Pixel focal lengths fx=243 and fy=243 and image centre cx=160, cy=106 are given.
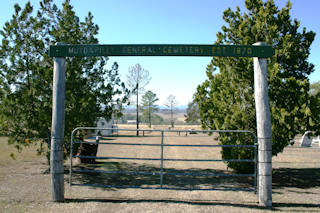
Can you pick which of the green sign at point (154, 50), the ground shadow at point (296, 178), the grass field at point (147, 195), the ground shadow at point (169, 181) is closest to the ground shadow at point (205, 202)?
the grass field at point (147, 195)

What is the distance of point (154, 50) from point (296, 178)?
6.46 metres

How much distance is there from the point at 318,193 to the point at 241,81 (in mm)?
3622

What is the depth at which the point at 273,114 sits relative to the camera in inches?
258

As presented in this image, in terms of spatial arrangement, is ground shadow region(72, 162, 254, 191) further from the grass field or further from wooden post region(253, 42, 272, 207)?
wooden post region(253, 42, 272, 207)

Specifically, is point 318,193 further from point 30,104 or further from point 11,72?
point 11,72

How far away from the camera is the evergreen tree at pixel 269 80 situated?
6535 millimetres

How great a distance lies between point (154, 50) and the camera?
5457 millimetres

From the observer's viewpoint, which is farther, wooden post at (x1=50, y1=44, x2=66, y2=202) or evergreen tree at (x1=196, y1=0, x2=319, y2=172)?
evergreen tree at (x1=196, y1=0, x2=319, y2=172)

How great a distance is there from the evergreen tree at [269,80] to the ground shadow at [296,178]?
3.40ft

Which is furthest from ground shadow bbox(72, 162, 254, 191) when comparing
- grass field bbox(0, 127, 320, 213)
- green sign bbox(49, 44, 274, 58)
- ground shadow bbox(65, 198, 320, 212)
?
green sign bbox(49, 44, 274, 58)

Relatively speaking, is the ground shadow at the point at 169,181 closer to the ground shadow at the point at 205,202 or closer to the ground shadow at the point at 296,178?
the ground shadow at the point at 296,178

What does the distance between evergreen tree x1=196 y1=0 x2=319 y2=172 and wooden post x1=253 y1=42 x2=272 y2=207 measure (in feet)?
4.83

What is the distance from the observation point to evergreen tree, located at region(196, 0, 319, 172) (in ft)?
21.4

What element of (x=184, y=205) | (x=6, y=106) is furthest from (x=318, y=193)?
(x=6, y=106)
